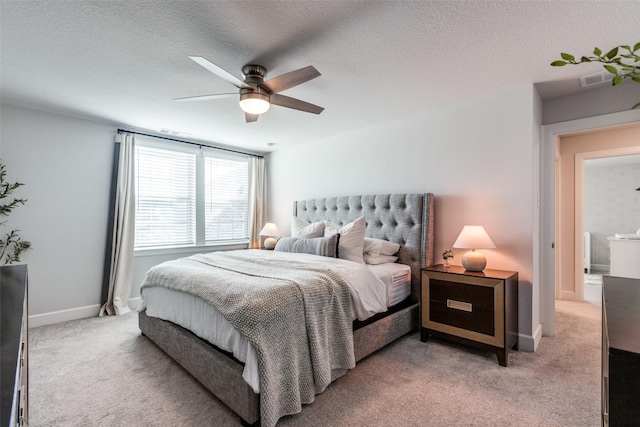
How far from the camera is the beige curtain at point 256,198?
5.29 metres

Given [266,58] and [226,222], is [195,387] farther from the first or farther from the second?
[226,222]

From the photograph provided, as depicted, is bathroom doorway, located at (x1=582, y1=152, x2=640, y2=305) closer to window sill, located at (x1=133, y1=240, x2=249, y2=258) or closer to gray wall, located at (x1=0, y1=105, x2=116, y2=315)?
window sill, located at (x1=133, y1=240, x2=249, y2=258)

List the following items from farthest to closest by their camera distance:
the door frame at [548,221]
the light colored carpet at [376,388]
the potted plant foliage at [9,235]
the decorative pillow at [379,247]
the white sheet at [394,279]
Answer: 1. the decorative pillow at [379,247]
2. the potted plant foliage at [9,235]
3. the door frame at [548,221]
4. the white sheet at [394,279]
5. the light colored carpet at [376,388]

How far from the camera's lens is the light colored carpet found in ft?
5.99

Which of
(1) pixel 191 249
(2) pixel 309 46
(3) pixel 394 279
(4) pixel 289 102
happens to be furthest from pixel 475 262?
(1) pixel 191 249

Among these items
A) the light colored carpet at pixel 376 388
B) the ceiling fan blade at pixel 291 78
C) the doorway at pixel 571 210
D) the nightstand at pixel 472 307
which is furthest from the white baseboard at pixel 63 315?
the doorway at pixel 571 210

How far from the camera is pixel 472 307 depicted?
2611 millimetres

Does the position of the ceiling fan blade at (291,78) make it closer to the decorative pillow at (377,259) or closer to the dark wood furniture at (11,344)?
the dark wood furniture at (11,344)

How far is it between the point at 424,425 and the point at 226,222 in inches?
163

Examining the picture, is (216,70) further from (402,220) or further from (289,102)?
(402,220)

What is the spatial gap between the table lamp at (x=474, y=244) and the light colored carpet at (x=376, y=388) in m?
0.78

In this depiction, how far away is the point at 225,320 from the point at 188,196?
3.18 metres

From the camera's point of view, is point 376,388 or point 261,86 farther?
point 261,86

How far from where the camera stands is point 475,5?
1723 millimetres
